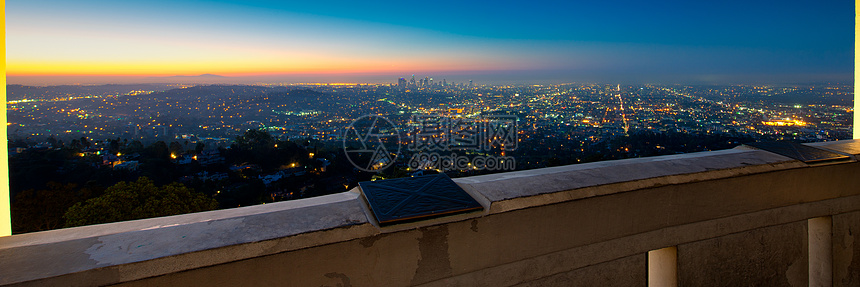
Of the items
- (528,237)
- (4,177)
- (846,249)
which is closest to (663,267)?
(528,237)

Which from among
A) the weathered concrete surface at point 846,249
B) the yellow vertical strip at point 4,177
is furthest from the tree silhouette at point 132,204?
the weathered concrete surface at point 846,249

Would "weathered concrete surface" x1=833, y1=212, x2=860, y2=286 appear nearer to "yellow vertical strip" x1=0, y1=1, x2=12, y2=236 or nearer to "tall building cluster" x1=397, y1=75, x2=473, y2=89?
"yellow vertical strip" x1=0, y1=1, x2=12, y2=236

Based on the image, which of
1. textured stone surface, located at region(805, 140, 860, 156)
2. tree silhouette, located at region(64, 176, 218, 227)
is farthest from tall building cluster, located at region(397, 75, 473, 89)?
textured stone surface, located at region(805, 140, 860, 156)

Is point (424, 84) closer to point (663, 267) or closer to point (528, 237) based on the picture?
point (663, 267)

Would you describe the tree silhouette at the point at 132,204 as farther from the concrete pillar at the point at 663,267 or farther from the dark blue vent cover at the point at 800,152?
the dark blue vent cover at the point at 800,152

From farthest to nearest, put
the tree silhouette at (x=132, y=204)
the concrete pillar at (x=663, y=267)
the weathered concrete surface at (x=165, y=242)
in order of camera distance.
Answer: the tree silhouette at (x=132, y=204), the concrete pillar at (x=663, y=267), the weathered concrete surface at (x=165, y=242)

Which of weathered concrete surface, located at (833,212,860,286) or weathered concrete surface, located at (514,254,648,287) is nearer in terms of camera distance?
weathered concrete surface, located at (514,254,648,287)

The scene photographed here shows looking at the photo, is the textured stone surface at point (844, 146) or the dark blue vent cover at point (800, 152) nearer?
the dark blue vent cover at point (800, 152)
